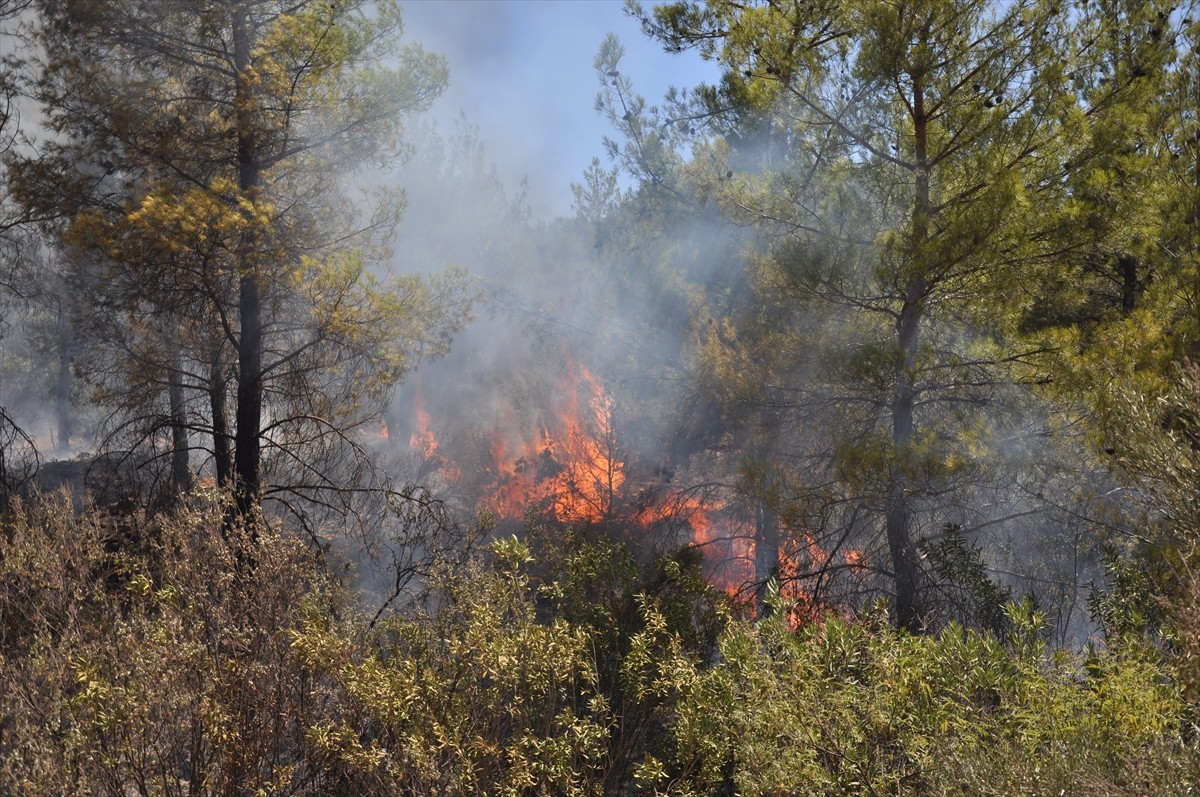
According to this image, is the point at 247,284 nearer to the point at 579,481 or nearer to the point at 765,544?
the point at 765,544

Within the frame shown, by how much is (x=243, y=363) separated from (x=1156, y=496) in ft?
28.9

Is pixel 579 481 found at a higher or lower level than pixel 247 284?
lower

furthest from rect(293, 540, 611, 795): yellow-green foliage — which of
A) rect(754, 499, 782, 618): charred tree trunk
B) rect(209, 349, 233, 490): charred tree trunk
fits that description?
rect(754, 499, 782, 618): charred tree trunk

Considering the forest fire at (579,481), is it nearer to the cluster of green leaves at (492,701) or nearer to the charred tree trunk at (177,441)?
the charred tree trunk at (177,441)

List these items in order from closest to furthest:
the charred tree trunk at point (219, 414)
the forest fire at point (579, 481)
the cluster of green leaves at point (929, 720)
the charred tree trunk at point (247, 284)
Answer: the cluster of green leaves at point (929, 720), the charred tree trunk at point (247, 284), the charred tree trunk at point (219, 414), the forest fire at point (579, 481)

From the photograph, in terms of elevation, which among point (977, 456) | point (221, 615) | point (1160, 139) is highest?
point (1160, 139)

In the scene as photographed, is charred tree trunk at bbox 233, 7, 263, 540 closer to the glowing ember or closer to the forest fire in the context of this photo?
the forest fire

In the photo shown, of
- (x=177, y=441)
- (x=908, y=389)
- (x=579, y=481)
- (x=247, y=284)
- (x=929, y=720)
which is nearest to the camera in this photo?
(x=929, y=720)

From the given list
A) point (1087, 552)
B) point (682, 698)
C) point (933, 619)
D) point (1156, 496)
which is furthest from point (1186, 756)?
point (1087, 552)

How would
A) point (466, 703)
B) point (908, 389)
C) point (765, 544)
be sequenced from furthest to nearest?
1. point (765, 544)
2. point (908, 389)
3. point (466, 703)

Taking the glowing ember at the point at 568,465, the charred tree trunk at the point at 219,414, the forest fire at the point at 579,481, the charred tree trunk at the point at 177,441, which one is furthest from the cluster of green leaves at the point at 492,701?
the glowing ember at the point at 568,465

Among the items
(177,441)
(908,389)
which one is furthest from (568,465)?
(908,389)

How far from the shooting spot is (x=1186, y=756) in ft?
11.1

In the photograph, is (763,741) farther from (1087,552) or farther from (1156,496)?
(1087,552)
